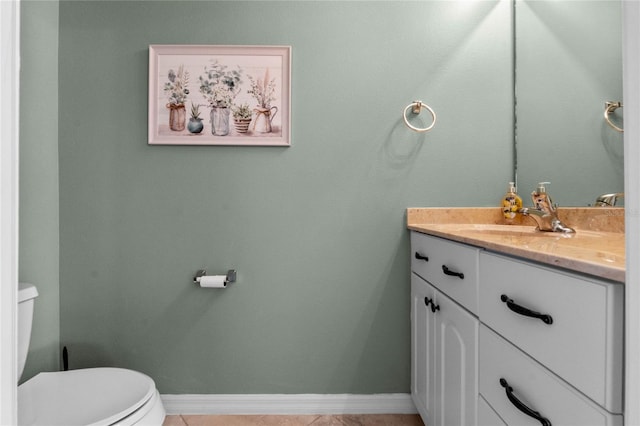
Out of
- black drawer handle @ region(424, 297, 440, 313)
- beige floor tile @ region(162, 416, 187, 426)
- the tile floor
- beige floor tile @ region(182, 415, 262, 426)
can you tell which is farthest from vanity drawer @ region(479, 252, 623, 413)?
beige floor tile @ region(162, 416, 187, 426)

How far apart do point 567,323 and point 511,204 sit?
3.37 feet

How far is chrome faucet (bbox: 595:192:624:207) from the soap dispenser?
13.0 inches

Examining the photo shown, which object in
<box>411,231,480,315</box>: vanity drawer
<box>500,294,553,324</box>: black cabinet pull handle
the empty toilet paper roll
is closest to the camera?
<box>500,294,553,324</box>: black cabinet pull handle

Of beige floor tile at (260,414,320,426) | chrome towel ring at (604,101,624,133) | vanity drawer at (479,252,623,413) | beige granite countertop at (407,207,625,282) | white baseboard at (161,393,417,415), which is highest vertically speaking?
chrome towel ring at (604,101,624,133)

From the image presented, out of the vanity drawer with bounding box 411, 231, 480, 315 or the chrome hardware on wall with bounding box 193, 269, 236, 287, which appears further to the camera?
the chrome hardware on wall with bounding box 193, 269, 236, 287

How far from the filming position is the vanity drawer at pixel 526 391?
A: 56 centimetres

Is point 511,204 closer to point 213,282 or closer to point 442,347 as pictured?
point 442,347

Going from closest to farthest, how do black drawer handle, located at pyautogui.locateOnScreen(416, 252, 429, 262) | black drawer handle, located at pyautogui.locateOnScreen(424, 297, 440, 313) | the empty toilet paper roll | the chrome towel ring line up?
the chrome towel ring
black drawer handle, located at pyautogui.locateOnScreen(424, 297, 440, 313)
black drawer handle, located at pyautogui.locateOnScreen(416, 252, 429, 262)
the empty toilet paper roll

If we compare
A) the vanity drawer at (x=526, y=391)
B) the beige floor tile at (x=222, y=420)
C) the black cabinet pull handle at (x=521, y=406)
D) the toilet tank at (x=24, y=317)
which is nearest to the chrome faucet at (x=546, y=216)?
the vanity drawer at (x=526, y=391)

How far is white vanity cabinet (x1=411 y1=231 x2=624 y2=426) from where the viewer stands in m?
0.53

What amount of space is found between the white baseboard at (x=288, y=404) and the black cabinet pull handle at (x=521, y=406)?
93cm

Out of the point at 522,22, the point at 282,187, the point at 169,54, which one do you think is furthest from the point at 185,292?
the point at 522,22

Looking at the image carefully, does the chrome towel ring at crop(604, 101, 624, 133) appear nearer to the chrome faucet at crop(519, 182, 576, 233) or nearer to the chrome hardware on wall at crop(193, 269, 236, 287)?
the chrome faucet at crop(519, 182, 576, 233)

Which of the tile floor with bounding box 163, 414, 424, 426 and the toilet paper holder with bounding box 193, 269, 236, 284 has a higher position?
the toilet paper holder with bounding box 193, 269, 236, 284
